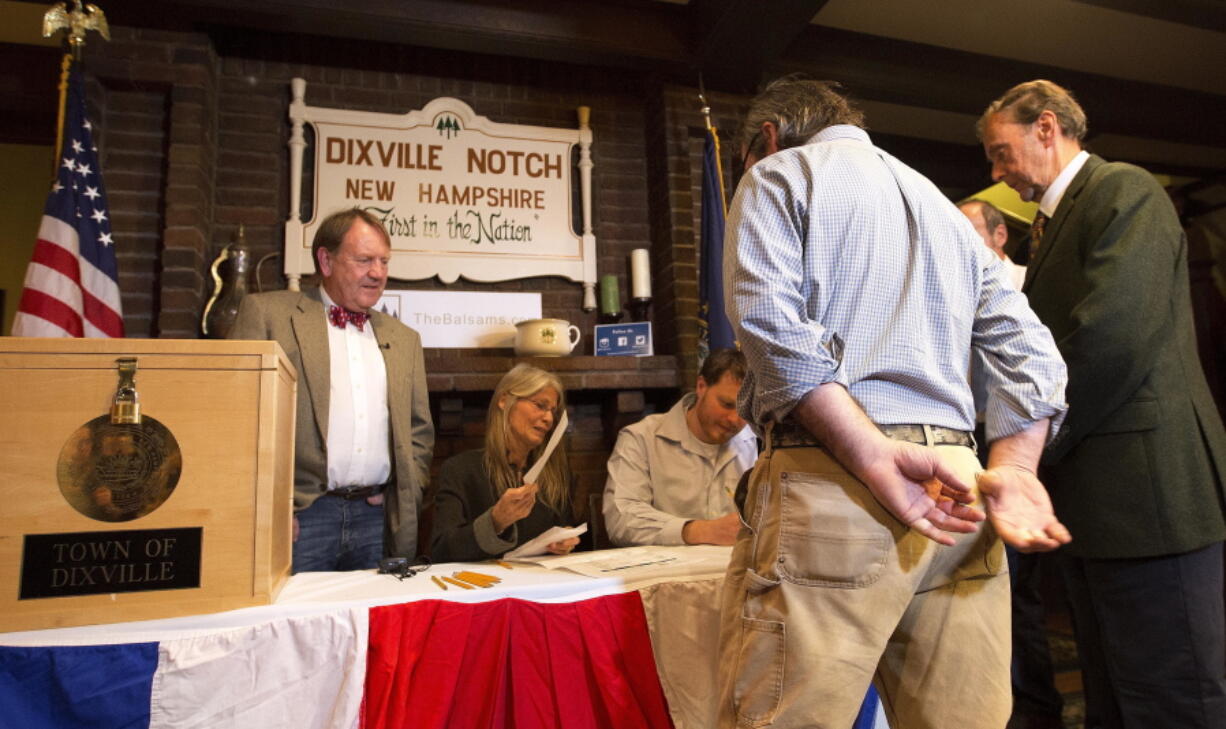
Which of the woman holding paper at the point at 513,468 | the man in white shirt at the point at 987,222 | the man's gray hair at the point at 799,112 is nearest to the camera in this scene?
the man's gray hair at the point at 799,112

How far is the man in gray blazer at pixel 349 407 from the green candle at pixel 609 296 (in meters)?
1.18

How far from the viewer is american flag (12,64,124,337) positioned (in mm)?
2451

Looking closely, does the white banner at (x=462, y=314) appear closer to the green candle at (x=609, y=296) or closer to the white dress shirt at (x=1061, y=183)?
the green candle at (x=609, y=296)

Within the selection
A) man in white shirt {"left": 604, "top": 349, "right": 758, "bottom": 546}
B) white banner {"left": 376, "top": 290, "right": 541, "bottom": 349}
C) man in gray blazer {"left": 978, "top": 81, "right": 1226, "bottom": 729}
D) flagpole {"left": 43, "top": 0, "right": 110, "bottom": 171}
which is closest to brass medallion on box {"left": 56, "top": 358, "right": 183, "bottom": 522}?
man in white shirt {"left": 604, "top": 349, "right": 758, "bottom": 546}

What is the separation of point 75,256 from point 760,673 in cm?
266

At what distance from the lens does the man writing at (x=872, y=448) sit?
3.11 feet

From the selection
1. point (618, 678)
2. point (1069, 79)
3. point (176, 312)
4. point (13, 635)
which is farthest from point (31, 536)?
point (1069, 79)

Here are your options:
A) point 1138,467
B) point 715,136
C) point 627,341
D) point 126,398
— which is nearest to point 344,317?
point 126,398

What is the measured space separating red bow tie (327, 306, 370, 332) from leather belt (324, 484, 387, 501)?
0.47 meters

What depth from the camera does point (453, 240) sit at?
10.8 ft

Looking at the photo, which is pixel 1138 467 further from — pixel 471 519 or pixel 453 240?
pixel 453 240

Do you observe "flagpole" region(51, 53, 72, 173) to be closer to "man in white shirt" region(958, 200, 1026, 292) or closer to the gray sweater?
the gray sweater

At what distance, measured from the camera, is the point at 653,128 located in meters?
3.54

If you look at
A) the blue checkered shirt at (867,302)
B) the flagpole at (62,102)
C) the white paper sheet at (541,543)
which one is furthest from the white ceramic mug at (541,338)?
the blue checkered shirt at (867,302)
